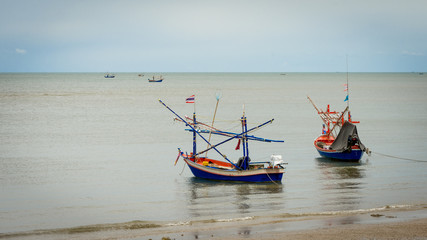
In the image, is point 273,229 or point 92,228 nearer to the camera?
point 273,229

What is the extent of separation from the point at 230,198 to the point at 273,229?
5.86 meters

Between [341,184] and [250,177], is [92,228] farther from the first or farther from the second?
[341,184]

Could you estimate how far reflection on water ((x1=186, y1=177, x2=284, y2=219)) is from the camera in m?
20.9

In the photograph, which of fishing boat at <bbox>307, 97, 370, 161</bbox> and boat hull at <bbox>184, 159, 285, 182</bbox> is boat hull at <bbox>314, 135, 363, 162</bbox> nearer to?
fishing boat at <bbox>307, 97, 370, 161</bbox>

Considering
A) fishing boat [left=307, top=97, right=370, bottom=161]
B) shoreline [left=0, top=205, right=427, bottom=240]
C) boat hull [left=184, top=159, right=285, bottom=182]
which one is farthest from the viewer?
fishing boat [left=307, top=97, right=370, bottom=161]

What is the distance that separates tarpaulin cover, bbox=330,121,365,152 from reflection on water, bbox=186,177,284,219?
29.0 ft

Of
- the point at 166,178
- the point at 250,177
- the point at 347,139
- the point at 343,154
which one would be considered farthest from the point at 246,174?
the point at 347,139

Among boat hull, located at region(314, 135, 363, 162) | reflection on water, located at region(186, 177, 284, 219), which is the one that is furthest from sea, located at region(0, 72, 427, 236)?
boat hull, located at region(314, 135, 363, 162)

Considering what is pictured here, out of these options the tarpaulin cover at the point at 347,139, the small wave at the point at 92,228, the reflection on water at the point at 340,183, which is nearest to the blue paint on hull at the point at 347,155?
the tarpaulin cover at the point at 347,139

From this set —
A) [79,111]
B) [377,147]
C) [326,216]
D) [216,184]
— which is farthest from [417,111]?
[326,216]

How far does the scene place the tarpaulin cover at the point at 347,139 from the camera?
3309 cm

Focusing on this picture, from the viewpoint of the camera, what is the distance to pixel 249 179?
27.1m

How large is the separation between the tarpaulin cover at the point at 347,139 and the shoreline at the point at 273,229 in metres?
13.1

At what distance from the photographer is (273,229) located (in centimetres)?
1786
